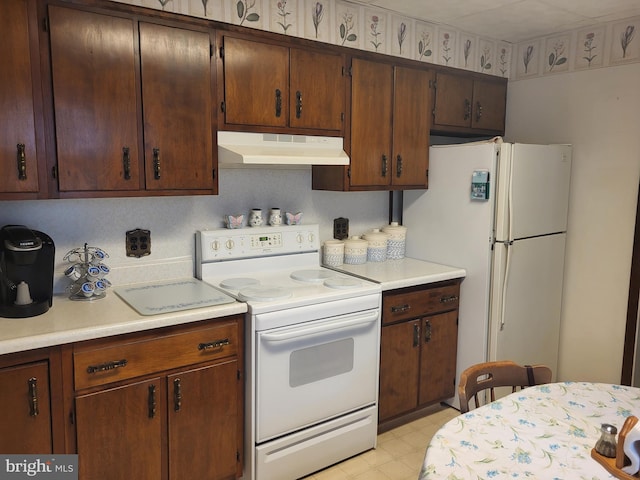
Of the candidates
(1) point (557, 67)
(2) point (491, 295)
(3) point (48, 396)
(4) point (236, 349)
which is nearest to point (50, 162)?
(3) point (48, 396)

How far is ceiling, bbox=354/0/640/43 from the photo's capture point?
2.65 metres

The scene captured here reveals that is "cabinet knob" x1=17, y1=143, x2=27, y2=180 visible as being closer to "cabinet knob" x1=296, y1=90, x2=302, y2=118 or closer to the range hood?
the range hood

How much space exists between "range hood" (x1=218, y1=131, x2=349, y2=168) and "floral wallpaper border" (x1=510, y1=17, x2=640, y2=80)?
1.65 m

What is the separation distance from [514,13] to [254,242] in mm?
1992

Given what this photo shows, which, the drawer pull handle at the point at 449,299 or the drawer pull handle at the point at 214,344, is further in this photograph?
the drawer pull handle at the point at 449,299

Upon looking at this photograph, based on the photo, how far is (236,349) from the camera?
215 cm

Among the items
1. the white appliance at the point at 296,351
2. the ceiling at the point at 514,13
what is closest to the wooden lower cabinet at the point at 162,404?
the white appliance at the point at 296,351

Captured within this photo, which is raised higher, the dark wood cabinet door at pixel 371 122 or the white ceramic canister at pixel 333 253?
the dark wood cabinet door at pixel 371 122

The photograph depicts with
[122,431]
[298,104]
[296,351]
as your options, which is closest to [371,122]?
[298,104]

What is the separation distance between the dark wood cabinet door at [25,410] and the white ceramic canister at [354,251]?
5.77 feet

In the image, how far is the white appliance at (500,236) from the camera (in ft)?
9.16

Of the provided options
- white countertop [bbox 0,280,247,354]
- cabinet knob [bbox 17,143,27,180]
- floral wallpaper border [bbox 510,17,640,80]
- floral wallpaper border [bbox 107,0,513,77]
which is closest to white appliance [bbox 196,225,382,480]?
white countertop [bbox 0,280,247,354]

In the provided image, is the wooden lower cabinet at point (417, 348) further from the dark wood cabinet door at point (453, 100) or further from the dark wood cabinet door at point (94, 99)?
the dark wood cabinet door at point (94, 99)

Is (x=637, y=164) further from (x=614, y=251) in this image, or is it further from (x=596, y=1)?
(x=596, y=1)
